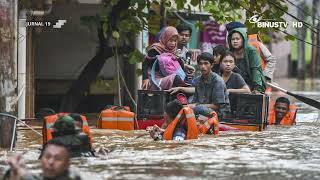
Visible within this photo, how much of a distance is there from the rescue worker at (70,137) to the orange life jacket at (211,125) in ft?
12.2

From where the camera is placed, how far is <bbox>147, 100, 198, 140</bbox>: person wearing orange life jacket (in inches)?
466

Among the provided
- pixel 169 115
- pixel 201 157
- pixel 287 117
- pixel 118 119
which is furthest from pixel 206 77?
pixel 201 157

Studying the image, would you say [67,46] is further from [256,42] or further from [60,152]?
[60,152]

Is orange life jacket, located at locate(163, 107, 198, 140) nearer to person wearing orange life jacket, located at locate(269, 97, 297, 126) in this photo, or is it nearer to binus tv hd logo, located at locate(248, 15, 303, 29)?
person wearing orange life jacket, located at locate(269, 97, 297, 126)

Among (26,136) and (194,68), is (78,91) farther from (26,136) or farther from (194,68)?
(26,136)

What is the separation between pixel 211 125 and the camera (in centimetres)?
1334

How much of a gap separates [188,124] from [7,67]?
2.62 metres

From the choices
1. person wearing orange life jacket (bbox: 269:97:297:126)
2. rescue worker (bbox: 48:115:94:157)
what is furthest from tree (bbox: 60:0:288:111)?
rescue worker (bbox: 48:115:94:157)

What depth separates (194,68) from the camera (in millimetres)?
16359

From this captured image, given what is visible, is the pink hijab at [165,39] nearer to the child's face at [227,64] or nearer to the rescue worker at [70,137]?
the child's face at [227,64]

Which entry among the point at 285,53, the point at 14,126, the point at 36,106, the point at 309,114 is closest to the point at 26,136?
the point at 14,126

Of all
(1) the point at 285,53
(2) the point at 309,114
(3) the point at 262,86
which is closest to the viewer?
(3) the point at 262,86

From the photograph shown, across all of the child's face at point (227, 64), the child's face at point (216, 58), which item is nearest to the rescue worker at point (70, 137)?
the child's face at point (227, 64)

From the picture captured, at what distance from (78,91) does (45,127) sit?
7.29 m
